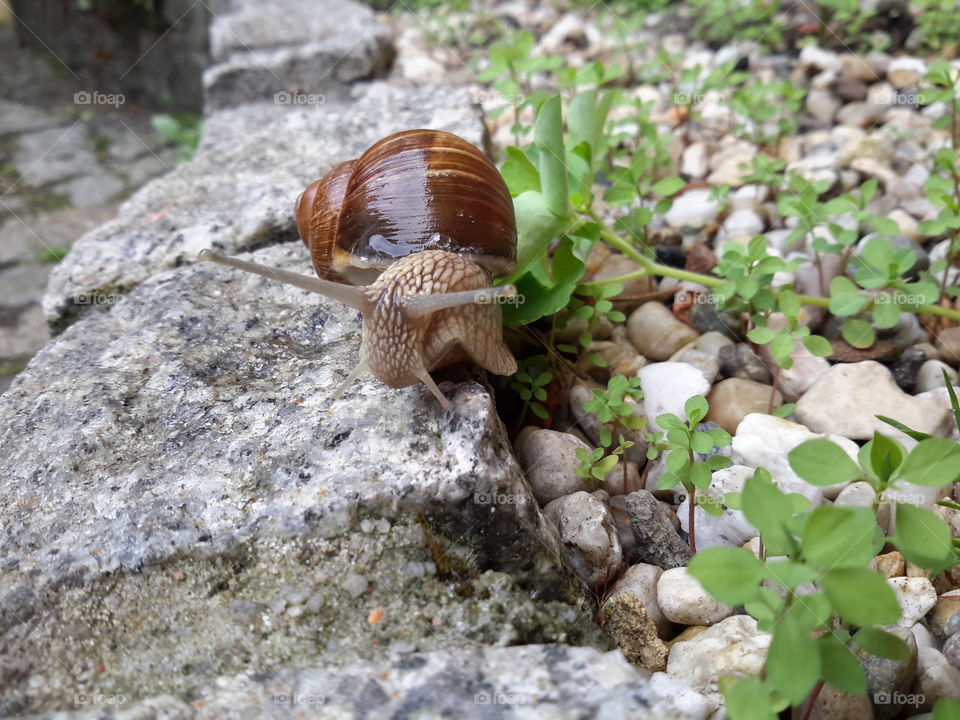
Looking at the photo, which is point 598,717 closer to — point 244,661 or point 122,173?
point 244,661

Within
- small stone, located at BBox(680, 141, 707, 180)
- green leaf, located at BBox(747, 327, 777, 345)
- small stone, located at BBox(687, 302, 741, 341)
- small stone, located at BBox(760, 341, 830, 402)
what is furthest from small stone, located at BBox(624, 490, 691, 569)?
small stone, located at BBox(680, 141, 707, 180)

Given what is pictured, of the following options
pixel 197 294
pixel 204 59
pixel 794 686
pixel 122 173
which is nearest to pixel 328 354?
pixel 197 294

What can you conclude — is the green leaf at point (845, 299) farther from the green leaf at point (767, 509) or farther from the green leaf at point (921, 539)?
the green leaf at point (767, 509)

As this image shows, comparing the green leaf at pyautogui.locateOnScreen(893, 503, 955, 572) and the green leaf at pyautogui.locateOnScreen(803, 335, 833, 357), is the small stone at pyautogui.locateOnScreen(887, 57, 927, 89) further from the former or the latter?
the green leaf at pyautogui.locateOnScreen(893, 503, 955, 572)

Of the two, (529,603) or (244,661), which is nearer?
(244,661)

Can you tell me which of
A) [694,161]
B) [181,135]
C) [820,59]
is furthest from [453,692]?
[181,135]

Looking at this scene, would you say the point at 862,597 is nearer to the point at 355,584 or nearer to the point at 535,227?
the point at 355,584

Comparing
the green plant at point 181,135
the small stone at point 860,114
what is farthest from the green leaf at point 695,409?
the green plant at point 181,135
